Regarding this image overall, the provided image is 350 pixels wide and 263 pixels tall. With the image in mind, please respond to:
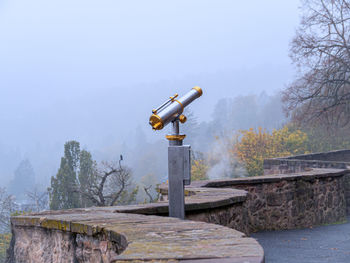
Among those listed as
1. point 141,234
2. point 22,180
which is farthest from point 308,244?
point 22,180

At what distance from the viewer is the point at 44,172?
15312 centimetres

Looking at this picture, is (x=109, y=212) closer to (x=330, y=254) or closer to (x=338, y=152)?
(x=330, y=254)

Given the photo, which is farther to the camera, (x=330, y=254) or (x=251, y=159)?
(x=251, y=159)

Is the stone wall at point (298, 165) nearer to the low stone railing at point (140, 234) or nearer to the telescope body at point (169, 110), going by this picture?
the low stone railing at point (140, 234)

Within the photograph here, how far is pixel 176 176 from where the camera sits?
4.51 meters

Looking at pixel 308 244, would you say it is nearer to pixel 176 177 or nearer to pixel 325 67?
pixel 176 177

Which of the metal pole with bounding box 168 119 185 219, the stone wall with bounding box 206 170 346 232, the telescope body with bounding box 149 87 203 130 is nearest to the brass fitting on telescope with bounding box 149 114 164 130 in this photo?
the telescope body with bounding box 149 87 203 130

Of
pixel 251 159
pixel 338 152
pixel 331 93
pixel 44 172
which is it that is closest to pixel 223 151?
pixel 251 159

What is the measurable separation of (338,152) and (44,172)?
142m

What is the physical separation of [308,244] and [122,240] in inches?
191

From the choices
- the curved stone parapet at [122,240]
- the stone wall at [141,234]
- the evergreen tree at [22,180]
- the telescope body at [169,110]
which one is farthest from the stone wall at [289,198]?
the evergreen tree at [22,180]

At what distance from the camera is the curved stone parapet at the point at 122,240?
2.66 m

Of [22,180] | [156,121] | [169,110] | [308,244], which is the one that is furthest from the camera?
[22,180]

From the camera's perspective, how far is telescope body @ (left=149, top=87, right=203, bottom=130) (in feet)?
14.2
